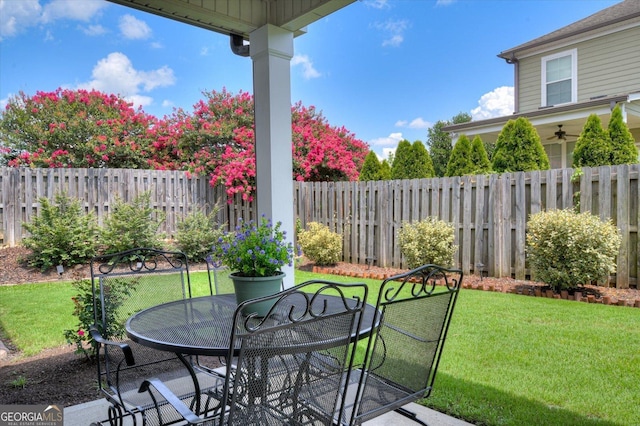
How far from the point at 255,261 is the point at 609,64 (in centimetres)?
968

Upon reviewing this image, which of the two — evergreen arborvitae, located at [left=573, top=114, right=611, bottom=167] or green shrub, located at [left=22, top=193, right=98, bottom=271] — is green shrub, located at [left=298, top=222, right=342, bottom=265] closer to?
green shrub, located at [left=22, top=193, right=98, bottom=271]

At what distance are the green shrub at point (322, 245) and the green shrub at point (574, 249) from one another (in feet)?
9.73

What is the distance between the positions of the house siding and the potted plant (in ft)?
30.6

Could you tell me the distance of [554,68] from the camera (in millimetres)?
9594

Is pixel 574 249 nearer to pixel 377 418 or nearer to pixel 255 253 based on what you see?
pixel 377 418

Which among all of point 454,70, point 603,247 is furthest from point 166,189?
point 454,70

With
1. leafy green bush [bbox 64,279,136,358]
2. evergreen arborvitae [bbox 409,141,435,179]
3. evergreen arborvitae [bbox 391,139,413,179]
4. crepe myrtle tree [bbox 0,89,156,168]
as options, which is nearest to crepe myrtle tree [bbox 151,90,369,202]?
crepe myrtle tree [bbox 0,89,156,168]

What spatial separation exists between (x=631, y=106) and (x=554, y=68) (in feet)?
7.85

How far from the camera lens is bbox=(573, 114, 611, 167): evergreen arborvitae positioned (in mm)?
6012

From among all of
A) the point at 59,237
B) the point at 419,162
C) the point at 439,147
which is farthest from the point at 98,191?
the point at 439,147

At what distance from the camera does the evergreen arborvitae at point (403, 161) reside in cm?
782

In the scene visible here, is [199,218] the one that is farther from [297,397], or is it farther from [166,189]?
[297,397]

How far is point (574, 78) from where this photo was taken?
9219 millimetres

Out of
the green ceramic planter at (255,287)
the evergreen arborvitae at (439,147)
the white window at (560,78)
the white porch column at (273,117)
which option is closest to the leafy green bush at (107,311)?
the green ceramic planter at (255,287)
